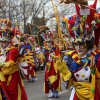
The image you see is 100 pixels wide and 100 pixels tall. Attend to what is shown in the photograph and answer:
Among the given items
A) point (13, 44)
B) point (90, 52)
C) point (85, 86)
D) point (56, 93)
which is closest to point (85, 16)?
point (90, 52)

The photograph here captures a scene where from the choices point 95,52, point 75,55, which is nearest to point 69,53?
point 75,55

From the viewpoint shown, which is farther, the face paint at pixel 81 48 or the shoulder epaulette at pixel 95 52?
the face paint at pixel 81 48

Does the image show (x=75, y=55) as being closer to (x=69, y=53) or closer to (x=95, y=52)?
(x=69, y=53)

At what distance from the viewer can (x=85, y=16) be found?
4.05 m

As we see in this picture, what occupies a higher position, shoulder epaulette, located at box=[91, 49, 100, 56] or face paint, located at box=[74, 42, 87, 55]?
face paint, located at box=[74, 42, 87, 55]

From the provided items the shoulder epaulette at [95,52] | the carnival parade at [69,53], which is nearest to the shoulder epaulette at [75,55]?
the carnival parade at [69,53]

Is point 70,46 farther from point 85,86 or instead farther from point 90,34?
point 85,86

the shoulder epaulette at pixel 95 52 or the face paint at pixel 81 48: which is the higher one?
the face paint at pixel 81 48

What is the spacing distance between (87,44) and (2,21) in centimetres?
240

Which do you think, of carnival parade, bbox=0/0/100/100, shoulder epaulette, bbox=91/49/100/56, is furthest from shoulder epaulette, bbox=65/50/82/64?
shoulder epaulette, bbox=91/49/100/56

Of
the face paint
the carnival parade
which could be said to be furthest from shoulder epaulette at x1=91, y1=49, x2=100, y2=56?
the face paint

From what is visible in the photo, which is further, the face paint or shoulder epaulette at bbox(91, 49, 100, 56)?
the face paint

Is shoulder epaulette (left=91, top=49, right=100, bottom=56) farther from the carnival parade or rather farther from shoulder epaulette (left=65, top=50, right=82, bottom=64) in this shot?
shoulder epaulette (left=65, top=50, right=82, bottom=64)

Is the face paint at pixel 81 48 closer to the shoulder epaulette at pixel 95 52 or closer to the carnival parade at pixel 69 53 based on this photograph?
the carnival parade at pixel 69 53
